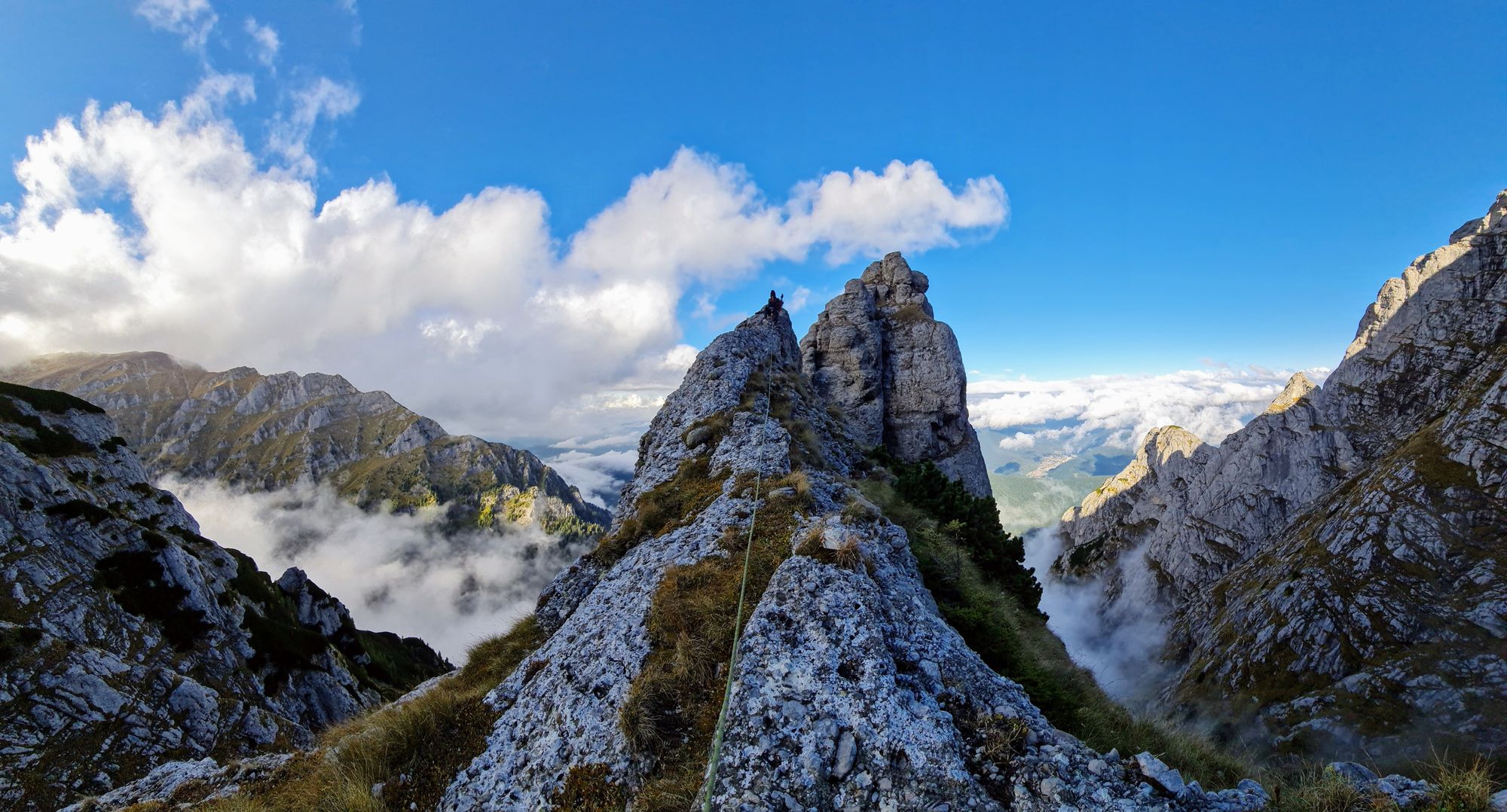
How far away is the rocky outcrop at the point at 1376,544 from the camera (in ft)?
124

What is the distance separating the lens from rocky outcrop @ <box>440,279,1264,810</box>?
6.51 m

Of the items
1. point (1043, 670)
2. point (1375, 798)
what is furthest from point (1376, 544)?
point (1375, 798)

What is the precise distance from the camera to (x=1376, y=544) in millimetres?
45625

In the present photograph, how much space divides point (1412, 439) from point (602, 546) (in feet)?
265

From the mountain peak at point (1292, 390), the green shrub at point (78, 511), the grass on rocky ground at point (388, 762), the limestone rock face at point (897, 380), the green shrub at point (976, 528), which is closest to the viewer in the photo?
the grass on rocky ground at point (388, 762)

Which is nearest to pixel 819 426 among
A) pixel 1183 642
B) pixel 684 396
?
pixel 684 396

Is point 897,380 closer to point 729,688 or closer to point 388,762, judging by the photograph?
point 729,688

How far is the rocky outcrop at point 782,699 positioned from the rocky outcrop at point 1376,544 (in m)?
49.7

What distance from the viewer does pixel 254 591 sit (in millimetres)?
78250

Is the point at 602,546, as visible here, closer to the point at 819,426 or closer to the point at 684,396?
the point at 684,396

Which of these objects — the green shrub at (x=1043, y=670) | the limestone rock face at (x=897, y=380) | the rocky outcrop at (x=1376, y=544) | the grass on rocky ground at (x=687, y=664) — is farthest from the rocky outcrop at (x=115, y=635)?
the rocky outcrop at (x=1376, y=544)

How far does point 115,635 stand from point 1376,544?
11778 centimetres

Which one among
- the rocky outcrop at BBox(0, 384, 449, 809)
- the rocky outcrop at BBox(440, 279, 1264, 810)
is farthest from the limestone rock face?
the rocky outcrop at BBox(0, 384, 449, 809)

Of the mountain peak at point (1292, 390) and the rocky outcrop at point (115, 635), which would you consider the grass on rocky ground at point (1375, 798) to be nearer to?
the rocky outcrop at point (115, 635)
